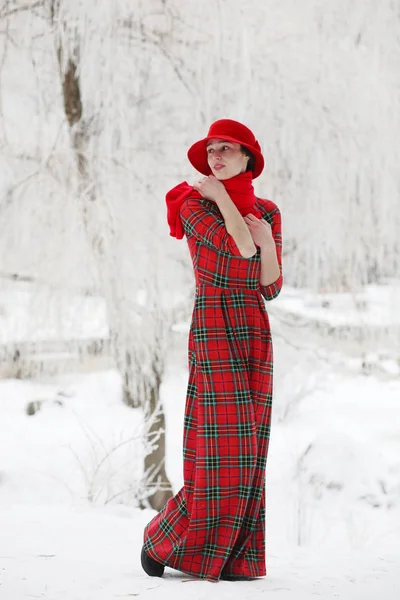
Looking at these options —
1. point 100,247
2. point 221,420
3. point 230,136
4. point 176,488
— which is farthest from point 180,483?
point 230,136

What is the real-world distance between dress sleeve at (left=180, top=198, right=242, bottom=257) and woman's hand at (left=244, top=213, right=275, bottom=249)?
5cm

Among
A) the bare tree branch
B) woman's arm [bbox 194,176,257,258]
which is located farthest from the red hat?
the bare tree branch

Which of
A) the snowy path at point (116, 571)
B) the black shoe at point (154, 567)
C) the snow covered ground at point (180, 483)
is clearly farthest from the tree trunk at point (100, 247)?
the black shoe at point (154, 567)

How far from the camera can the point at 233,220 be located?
138 cm

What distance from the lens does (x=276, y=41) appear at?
3.50 meters

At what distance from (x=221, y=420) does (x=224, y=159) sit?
0.57m

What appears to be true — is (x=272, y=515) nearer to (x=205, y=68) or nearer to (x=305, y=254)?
(x=305, y=254)

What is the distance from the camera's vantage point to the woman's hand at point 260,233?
4.63ft

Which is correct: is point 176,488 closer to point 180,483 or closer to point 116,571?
point 180,483

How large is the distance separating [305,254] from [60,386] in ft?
7.94

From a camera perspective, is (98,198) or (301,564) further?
(98,198)

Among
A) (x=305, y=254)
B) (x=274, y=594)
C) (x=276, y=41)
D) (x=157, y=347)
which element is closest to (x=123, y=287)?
(x=157, y=347)

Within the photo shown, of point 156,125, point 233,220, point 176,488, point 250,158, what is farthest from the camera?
point 176,488

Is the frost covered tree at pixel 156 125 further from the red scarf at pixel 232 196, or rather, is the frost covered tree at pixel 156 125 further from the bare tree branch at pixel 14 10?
the red scarf at pixel 232 196
